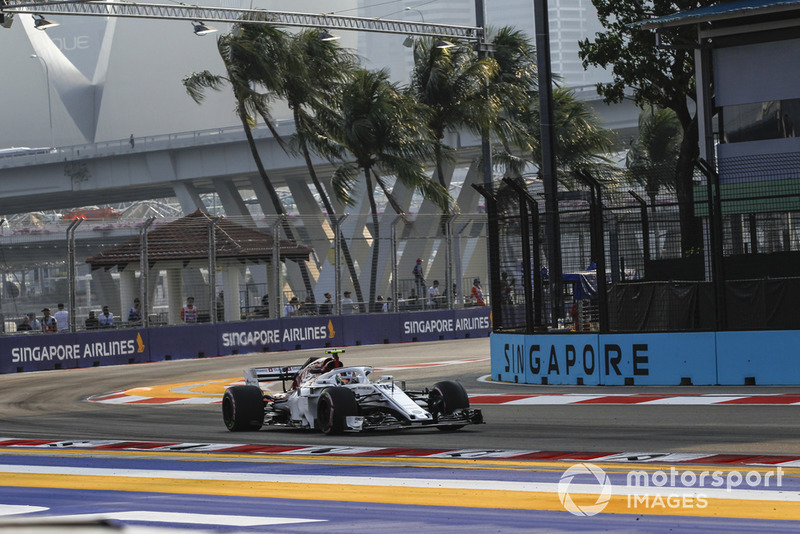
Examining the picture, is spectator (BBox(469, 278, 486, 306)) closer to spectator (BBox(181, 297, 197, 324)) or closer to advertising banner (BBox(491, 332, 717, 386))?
spectator (BBox(181, 297, 197, 324))

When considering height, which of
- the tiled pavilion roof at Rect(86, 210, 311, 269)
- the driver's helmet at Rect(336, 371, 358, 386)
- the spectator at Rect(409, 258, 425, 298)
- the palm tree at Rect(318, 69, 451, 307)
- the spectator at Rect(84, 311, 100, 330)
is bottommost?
the driver's helmet at Rect(336, 371, 358, 386)

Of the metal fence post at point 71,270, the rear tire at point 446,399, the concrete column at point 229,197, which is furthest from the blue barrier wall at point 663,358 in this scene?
the concrete column at point 229,197

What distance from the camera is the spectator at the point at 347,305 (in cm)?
3119

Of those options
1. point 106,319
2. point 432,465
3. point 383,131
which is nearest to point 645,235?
point 432,465

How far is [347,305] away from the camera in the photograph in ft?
103

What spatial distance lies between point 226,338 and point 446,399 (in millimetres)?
17341

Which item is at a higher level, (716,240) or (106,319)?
(716,240)

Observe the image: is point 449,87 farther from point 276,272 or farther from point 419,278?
point 276,272

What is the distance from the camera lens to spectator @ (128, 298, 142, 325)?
26969mm

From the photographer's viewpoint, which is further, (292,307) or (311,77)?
(311,77)

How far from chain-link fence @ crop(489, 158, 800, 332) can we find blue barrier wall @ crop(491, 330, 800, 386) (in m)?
0.25

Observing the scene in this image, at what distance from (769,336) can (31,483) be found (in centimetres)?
1014

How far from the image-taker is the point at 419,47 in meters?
38.7

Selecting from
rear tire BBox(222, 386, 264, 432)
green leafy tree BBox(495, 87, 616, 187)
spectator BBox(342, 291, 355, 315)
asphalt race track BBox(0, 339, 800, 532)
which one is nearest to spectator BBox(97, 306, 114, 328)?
spectator BBox(342, 291, 355, 315)
